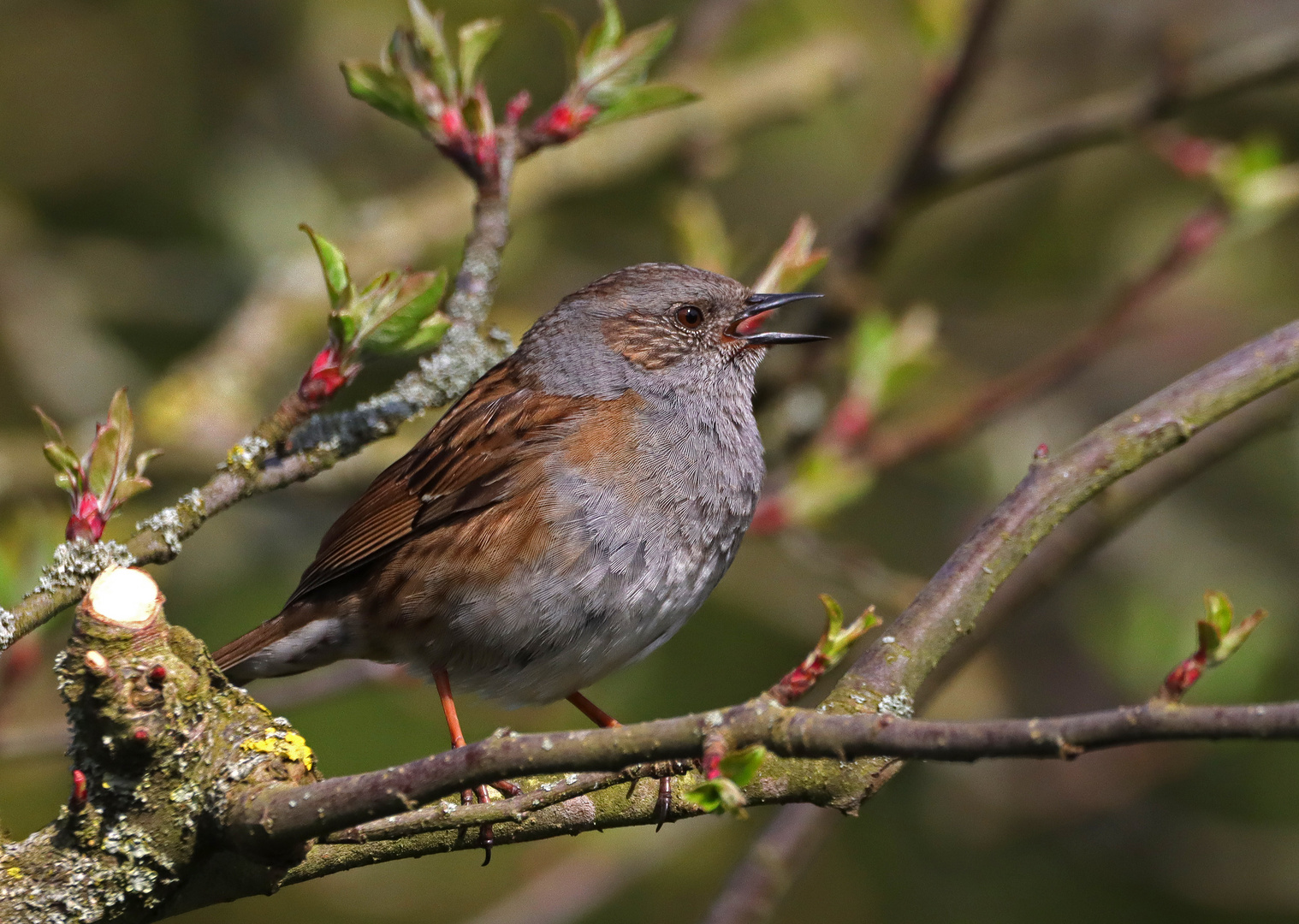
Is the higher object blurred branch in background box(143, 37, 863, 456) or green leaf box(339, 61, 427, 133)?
blurred branch in background box(143, 37, 863, 456)

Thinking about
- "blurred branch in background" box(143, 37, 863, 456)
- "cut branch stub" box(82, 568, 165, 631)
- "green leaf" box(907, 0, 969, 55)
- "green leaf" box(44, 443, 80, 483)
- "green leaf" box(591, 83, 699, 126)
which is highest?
"blurred branch in background" box(143, 37, 863, 456)

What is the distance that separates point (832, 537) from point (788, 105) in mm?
2196

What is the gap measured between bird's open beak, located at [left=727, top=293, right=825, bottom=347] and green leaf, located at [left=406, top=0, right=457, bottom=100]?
1055mm

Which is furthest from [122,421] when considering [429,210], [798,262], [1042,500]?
[429,210]

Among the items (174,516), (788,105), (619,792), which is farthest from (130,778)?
(788,105)

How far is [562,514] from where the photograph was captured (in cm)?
329

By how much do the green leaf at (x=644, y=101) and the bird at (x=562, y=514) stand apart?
739 mm

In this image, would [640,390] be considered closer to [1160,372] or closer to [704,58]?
[704,58]

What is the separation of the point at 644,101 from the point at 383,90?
59 cm

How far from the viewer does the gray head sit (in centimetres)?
388

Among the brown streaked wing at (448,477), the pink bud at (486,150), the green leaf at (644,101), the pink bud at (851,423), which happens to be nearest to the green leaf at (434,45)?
the pink bud at (486,150)

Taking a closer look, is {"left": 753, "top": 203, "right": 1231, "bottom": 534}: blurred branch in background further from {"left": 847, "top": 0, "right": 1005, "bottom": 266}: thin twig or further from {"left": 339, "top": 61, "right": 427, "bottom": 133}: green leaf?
{"left": 339, "top": 61, "right": 427, "bottom": 133}: green leaf

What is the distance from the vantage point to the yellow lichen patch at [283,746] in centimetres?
229

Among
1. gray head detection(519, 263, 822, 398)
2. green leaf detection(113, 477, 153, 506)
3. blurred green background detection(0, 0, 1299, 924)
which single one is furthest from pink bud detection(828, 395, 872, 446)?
green leaf detection(113, 477, 153, 506)
